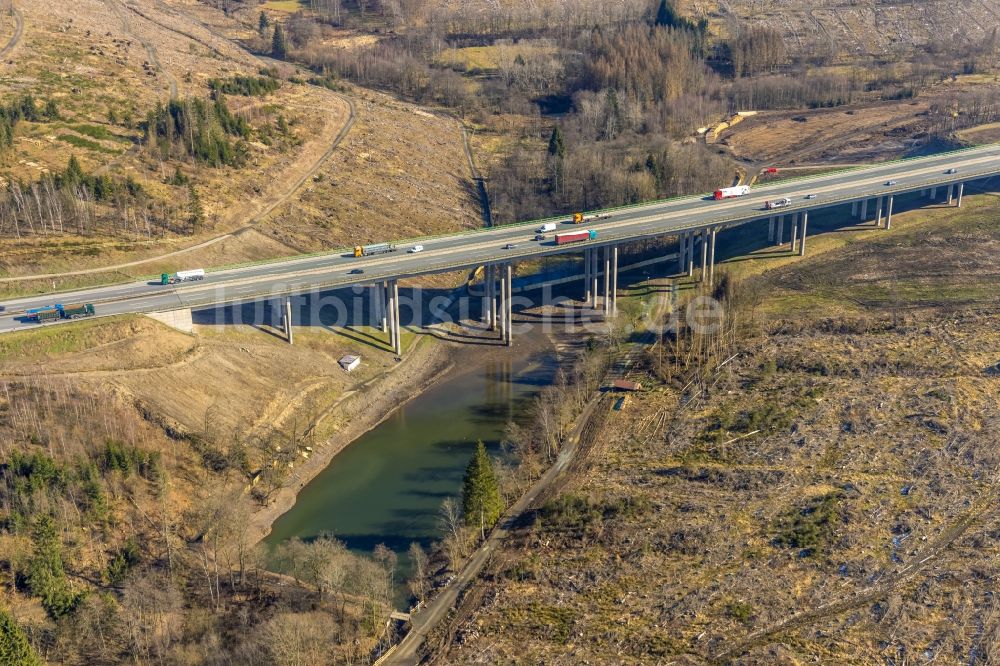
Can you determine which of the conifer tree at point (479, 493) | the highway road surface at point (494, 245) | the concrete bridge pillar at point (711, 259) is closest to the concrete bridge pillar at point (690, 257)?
the concrete bridge pillar at point (711, 259)

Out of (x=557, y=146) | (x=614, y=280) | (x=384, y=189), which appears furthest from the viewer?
(x=557, y=146)

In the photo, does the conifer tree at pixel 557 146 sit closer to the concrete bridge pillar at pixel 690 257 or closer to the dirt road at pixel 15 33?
the concrete bridge pillar at pixel 690 257

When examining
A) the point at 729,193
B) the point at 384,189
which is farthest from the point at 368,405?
the point at 729,193

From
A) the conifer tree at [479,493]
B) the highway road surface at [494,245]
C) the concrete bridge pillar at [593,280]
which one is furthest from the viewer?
the concrete bridge pillar at [593,280]

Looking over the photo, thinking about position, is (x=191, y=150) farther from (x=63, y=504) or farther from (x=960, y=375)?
(x=960, y=375)

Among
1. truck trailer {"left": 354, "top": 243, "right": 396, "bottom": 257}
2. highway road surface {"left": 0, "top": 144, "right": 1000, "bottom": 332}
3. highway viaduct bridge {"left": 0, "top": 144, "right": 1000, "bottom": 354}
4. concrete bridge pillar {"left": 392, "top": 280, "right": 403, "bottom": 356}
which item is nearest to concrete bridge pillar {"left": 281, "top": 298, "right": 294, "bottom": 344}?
highway viaduct bridge {"left": 0, "top": 144, "right": 1000, "bottom": 354}

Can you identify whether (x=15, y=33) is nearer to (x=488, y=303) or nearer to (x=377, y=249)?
(x=377, y=249)
